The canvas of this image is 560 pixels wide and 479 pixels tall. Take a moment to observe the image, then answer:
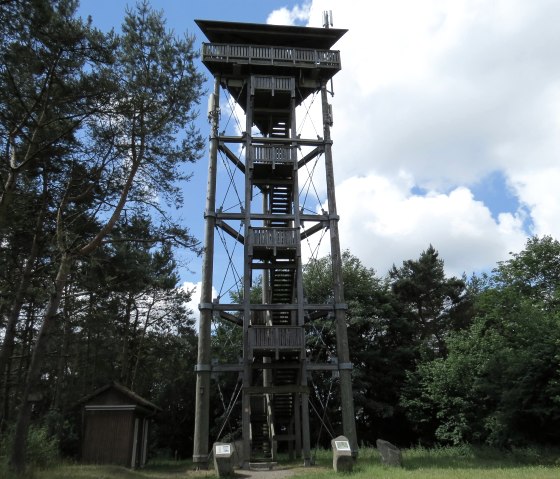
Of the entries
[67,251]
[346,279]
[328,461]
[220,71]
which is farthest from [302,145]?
[346,279]

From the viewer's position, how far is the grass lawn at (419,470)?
11.4m

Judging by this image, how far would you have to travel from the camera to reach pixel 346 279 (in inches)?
1230

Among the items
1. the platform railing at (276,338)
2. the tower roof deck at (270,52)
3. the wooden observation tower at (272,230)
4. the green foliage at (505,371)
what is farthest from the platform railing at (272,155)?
the green foliage at (505,371)

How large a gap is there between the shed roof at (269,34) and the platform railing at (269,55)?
1.93 ft

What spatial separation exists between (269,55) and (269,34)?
1.00 metres

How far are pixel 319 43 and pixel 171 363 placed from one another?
22.5 meters

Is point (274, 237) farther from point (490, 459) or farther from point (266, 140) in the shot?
point (490, 459)

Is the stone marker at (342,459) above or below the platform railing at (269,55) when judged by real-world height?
below

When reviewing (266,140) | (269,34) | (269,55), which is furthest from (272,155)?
(269,34)

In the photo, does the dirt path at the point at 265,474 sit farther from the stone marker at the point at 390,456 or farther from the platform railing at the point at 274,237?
the platform railing at the point at 274,237

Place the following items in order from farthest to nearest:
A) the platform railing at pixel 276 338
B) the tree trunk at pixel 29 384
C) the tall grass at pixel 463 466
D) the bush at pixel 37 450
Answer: the platform railing at pixel 276 338, the bush at pixel 37 450, the tall grass at pixel 463 466, the tree trunk at pixel 29 384

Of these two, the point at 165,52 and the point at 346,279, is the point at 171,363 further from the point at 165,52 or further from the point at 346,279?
the point at 165,52

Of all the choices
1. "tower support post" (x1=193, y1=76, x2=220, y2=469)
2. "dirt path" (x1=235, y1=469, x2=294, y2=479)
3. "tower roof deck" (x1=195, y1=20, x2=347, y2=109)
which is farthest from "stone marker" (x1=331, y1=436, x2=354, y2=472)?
"tower roof deck" (x1=195, y1=20, x2=347, y2=109)

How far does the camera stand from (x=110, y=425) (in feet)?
60.4
